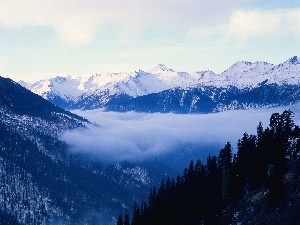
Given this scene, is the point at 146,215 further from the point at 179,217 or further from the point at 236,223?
the point at 236,223

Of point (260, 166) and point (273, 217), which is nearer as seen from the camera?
point (273, 217)

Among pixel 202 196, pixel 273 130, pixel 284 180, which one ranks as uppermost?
pixel 273 130

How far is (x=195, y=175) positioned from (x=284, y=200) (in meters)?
46.3

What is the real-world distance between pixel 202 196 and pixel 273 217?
30.9 metres

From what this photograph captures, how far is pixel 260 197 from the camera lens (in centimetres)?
8788

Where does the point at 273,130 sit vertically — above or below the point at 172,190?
above

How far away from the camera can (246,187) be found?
106375 millimetres

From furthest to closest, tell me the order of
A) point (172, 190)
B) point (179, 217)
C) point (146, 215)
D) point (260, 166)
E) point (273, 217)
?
point (172, 190)
point (146, 215)
point (179, 217)
point (260, 166)
point (273, 217)

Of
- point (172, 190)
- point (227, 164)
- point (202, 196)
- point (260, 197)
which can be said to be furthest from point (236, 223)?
point (172, 190)

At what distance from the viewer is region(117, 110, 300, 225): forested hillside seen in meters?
81.3

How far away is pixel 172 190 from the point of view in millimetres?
131375

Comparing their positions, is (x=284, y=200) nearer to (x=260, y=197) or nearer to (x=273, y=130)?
(x=260, y=197)

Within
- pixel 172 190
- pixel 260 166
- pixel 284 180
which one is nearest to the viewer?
pixel 284 180

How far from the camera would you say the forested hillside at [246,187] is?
8131cm
